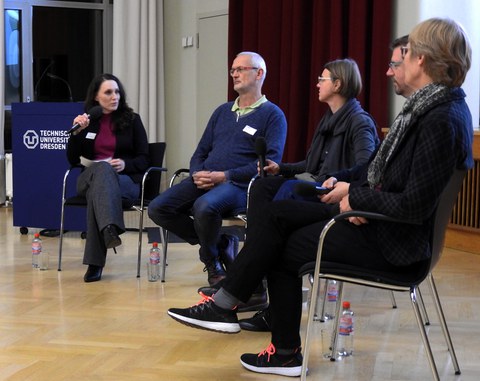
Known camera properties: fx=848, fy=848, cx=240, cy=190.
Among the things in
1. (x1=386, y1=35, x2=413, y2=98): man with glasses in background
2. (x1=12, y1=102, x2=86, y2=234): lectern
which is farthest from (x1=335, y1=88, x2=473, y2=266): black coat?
(x1=12, y1=102, x2=86, y2=234): lectern

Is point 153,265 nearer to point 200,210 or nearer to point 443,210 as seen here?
point 200,210

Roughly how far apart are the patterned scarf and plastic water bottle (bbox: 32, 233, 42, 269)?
2.83 m

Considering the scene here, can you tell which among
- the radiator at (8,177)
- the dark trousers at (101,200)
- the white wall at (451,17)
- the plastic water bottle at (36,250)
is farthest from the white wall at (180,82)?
the dark trousers at (101,200)

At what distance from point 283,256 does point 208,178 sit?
62.9 inches

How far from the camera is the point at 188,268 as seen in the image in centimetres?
528

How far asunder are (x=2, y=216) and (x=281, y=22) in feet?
10.3

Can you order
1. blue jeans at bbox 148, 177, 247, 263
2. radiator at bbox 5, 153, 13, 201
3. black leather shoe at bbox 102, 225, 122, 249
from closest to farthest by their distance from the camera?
blue jeans at bbox 148, 177, 247, 263, black leather shoe at bbox 102, 225, 122, 249, radiator at bbox 5, 153, 13, 201

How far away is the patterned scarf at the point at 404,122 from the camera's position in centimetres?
267

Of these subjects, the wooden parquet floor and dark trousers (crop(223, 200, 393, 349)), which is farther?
the wooden parquet floor

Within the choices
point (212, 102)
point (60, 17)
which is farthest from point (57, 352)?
point (60, 17)

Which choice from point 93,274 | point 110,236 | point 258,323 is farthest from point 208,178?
point 258,323

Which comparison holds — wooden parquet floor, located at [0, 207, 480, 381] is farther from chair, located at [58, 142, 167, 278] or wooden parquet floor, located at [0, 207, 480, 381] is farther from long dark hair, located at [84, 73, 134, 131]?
long dark hair, located at [84, 73, 134, 131]

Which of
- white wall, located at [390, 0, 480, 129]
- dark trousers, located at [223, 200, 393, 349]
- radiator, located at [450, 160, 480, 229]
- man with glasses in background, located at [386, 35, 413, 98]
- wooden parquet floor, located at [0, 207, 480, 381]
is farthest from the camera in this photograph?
white wall, located at [390, 0, 480, 129]

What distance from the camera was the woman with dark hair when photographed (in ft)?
15.8
